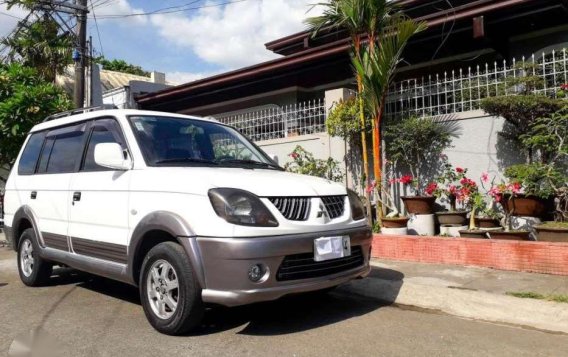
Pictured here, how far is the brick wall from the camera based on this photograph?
589 centimetres

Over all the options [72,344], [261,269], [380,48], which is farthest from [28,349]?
[380,48]

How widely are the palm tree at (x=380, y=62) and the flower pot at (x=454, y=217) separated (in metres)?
0.99

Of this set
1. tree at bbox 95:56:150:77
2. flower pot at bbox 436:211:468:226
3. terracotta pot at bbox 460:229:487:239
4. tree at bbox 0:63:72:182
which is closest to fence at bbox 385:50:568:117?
flower pot at bbox 436:211:468:226

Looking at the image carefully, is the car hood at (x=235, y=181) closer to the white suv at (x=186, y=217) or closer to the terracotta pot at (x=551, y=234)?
the white suv at (x=186, y=217)

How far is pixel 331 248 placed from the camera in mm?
4273

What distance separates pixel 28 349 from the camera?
4137 millimetres

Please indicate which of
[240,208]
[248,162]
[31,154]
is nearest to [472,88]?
[248,162]

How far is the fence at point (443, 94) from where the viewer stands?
24.2 ft

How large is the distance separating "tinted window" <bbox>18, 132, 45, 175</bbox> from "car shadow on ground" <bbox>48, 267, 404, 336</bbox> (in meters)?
1.67

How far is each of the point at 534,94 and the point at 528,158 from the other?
894mm

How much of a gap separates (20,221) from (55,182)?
3.59 ft

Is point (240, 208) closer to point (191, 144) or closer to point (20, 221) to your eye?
point (191, 144)

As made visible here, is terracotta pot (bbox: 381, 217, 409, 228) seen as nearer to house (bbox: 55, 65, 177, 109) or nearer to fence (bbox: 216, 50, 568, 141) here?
fence (bbox: 216, 50, 568, 141)

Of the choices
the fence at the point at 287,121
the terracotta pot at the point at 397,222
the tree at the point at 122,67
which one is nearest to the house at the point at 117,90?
the fence at the point at 287,121
